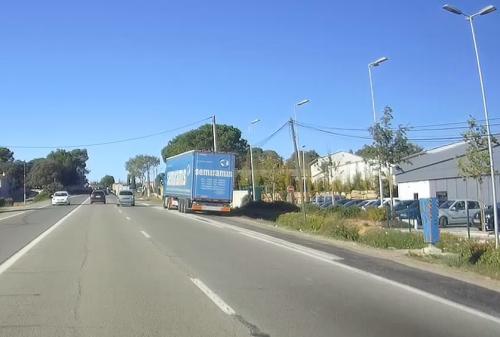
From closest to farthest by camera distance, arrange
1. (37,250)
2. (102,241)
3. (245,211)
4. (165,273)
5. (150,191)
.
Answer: (165,273), (37,250), (102,241), (245,211), (150,191)

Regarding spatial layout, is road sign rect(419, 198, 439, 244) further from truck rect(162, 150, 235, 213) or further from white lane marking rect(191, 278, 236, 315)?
truck rect(162, 150, 235, 213)

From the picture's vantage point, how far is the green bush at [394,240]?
821 inches

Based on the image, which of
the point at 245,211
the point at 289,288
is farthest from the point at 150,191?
the point at 289,288

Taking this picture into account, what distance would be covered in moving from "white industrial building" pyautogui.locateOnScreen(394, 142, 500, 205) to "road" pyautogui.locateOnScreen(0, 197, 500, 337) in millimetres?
35365

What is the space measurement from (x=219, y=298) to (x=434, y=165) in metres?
49.3

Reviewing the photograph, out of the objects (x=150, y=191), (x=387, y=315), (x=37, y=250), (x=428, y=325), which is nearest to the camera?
(x=428, y=325)

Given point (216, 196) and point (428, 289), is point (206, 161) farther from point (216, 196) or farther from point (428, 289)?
point (428, 289)

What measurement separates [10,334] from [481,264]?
11.4m

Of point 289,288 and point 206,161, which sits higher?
point 206,161

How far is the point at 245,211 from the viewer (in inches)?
1917

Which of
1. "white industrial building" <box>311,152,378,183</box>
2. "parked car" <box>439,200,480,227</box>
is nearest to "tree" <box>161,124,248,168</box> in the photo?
"white industrial building" <box>311,152,378,183</box>

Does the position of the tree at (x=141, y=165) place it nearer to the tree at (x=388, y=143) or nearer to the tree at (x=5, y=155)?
the tree at (x=5, y=155)

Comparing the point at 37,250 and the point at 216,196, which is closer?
the point at 37,250

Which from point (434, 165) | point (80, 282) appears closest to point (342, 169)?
point (434, 165)
